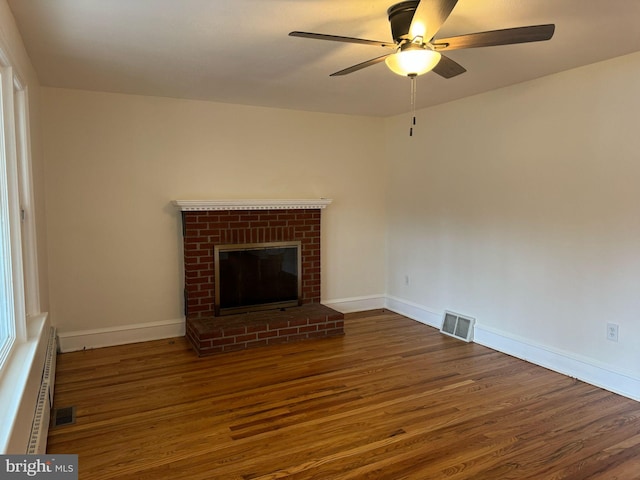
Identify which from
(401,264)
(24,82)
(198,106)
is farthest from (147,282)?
(401,264)

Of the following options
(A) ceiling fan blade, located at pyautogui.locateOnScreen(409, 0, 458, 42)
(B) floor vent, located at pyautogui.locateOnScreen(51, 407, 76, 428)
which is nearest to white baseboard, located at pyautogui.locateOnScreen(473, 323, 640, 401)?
(A) ceiling fan blade, located at pyautogui.locateOnScreen(409, 0, 458, 42)

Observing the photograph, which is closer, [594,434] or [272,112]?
[594,434]

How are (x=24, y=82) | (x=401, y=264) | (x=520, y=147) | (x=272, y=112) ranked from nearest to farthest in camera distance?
(x=24, y=82)
(x=520, y=147)
(x=272, y=112)
(x=401, y=264)

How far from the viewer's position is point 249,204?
4277 millimetres

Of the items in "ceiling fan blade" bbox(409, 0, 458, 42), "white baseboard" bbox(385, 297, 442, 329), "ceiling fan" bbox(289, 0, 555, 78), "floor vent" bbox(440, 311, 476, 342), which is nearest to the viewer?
"ceiling fan blade" bbox(409, 0, 458, 42)

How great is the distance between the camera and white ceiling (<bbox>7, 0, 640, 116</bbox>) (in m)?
2.15

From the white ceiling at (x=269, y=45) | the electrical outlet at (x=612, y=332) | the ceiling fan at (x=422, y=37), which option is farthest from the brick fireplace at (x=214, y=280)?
the ceiling fan at (x=422, y=37)

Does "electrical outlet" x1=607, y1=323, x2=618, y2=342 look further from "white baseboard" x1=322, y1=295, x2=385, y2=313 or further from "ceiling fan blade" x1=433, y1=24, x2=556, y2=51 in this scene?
"white baseboard" x1=322, y1=295, x2=385, y2=313

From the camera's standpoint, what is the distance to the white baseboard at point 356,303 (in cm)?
512

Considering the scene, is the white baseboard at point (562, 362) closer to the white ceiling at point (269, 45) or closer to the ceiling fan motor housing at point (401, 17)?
the white ceiling at point (269, 45)

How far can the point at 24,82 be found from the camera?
8.70ft

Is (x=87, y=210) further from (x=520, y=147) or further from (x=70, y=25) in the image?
(x=520, y=147)

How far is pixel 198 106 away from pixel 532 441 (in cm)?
379

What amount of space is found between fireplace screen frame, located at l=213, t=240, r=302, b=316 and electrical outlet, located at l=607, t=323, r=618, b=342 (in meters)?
2.75
